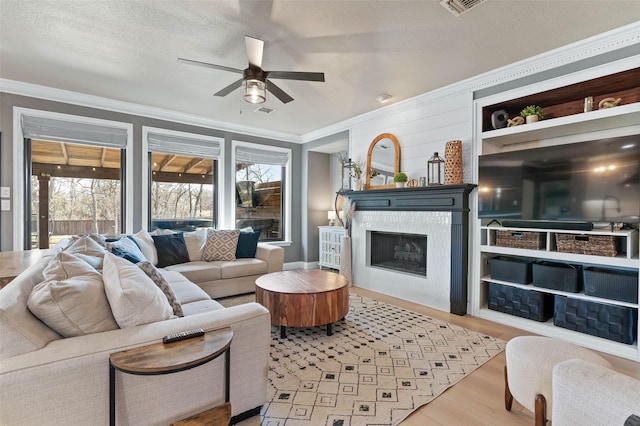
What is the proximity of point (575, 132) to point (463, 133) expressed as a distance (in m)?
1.02

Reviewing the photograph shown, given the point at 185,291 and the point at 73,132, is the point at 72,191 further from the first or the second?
the point at 185,291

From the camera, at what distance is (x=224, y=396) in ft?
4.97

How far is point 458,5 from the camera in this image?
6.97 feet

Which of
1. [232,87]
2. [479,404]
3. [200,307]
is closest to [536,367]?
[479,404]

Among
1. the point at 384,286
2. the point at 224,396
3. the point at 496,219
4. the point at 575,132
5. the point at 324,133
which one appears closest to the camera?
the point at 224,396

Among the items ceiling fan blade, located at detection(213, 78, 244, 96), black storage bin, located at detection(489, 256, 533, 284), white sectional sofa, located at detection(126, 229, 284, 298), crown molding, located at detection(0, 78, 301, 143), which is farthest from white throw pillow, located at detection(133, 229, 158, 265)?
black storage bin, located at detection(489, 256, 533, 284)

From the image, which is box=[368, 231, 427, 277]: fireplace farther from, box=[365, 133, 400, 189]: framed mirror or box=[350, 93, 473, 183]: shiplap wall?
box=[350, 93, 473, 183]: shiplap wall

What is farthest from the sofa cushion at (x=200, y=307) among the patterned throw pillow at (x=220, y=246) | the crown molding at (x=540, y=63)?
the crown molding at (x=540, y=63)

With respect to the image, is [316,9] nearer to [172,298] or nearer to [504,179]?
[172,298]

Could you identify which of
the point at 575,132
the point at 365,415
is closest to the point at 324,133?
the point at 575,132

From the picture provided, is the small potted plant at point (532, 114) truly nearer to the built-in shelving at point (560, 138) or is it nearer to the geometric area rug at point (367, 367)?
the built-in shelving at point (560, 138)

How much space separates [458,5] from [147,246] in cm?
401

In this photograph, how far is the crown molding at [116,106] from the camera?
138 inches

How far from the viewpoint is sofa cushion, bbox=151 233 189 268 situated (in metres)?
3.83
